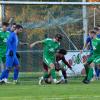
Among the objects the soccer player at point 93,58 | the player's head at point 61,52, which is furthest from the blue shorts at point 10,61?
the soccer player at point 93,58

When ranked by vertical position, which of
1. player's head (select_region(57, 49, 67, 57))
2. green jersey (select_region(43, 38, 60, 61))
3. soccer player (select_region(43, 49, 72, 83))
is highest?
green jersey (select_region(43, 38, 60, 61))

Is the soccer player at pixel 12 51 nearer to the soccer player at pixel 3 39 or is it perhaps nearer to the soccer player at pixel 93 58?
the soccer player at pixel 3 39

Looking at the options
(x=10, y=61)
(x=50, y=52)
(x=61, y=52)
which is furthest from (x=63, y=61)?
(x=10, y=61)

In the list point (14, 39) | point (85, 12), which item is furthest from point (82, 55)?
point (14, 39)

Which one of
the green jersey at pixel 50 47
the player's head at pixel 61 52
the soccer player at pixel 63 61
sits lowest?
the soccer player at pixel 63 61

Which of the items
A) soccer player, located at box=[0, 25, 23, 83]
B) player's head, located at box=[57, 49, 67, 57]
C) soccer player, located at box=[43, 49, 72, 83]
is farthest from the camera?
player's head, located at box=[57, 49, 67, 57]

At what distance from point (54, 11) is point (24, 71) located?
2579 mm

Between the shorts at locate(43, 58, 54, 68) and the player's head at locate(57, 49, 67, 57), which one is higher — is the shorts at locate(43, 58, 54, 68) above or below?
below

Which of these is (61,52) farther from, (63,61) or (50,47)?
(50,47)

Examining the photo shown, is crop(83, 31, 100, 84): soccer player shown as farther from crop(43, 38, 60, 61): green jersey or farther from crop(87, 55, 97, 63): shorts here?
crop(43, 38, 60, 61): green jersey

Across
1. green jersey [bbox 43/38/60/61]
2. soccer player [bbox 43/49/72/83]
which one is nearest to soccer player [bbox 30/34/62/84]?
green jersey [bbox 43/38/60/61]

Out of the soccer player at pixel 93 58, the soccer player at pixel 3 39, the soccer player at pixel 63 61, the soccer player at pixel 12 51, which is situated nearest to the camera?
the soccer player at pixel 12 51

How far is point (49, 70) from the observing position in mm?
19734

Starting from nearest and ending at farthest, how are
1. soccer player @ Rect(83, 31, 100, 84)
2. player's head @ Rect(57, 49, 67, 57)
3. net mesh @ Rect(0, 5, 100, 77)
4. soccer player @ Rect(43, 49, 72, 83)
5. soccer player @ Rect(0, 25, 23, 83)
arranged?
1. soccer player @ Rect(0, 25, 23, 83)
2. soccer player @ Rect(83, 31, 100, 84)
3. soccer player @ Rect(43, 49, 72, 83)
4. player's head @ Rect(57, 49, 67, 57)
5. net mesh @ Rect(0, 5, 100, 77)
